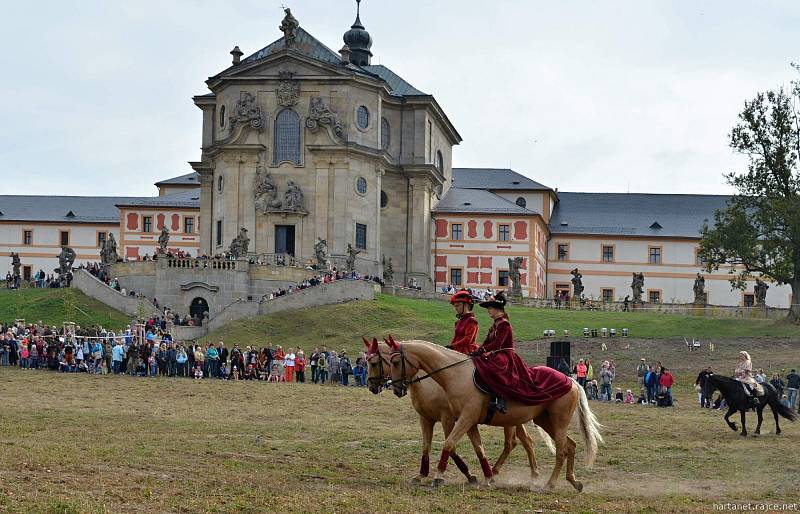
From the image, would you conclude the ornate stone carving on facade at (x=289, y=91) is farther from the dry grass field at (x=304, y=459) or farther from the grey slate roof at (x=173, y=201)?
the dry grass field at (x=304, y=459)

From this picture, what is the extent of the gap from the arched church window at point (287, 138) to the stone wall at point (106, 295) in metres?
18.0

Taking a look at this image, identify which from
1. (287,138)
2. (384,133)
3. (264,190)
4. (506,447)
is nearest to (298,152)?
(287,138)

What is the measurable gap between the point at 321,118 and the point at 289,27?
6832 mm

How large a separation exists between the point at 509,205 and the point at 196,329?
40739mm

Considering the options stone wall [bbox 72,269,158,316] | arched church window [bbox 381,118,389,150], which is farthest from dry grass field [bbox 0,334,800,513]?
arched church window [bbox 381,118,389,150]

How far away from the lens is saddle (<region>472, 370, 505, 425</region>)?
72.9ft

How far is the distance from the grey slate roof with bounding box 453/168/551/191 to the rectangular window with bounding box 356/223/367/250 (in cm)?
2515

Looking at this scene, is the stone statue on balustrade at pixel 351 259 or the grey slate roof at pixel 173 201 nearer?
the stone statue on balustrade at pixel 351 259

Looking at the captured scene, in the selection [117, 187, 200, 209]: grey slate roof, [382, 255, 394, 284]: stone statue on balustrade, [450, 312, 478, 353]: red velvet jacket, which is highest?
[117, 187, 200, 209]: grey slate roof

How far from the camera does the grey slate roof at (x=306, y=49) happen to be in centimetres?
8988

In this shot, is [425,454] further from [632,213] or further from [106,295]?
[632,213]

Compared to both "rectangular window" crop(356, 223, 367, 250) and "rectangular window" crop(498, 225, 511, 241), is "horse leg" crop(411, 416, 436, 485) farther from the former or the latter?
"rectangular window" crop(498, 225, 511, 241)

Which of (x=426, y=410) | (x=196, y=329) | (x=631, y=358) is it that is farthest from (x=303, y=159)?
(x=426, y=410)

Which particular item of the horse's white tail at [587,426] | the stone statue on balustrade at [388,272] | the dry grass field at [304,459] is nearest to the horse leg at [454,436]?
the dry grass field at [304,459]
